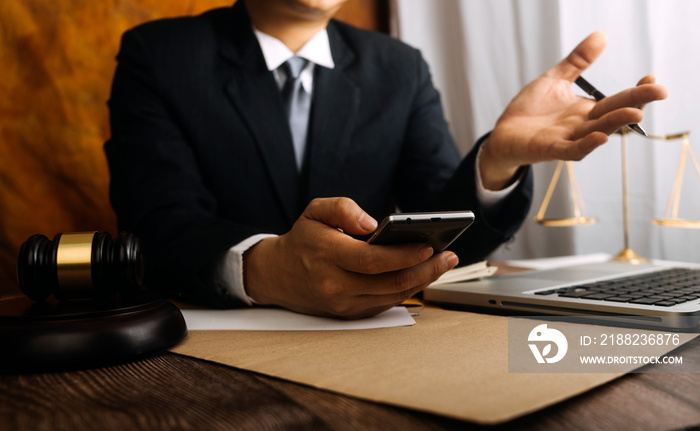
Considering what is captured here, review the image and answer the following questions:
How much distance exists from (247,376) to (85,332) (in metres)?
0.17

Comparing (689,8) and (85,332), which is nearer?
(85,332)

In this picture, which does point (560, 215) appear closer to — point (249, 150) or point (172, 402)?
point (249, 150)

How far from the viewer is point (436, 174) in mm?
1451

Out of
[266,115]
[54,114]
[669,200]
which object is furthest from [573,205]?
[54,114]

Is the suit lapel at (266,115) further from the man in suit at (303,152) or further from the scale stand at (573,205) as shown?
the scale stand at (573,205)

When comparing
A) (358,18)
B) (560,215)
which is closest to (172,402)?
(560,215)

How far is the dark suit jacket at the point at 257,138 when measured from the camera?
1.06 metres

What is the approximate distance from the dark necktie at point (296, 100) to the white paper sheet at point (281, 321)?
64 centimetres

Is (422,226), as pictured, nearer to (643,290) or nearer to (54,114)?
(643,290)

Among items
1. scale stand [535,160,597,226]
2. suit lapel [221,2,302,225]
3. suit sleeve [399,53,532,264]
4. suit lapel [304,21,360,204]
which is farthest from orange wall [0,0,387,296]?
scale stand [535,160,597,226]

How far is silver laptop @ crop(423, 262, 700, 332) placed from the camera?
0.62m

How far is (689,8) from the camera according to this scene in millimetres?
1333

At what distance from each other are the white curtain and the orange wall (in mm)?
1038

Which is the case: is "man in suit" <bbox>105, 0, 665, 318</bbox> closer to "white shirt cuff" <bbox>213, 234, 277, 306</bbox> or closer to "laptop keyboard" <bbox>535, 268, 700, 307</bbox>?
"white shirt cuff" <bbox>213, 234, 277, 306</bbox>
